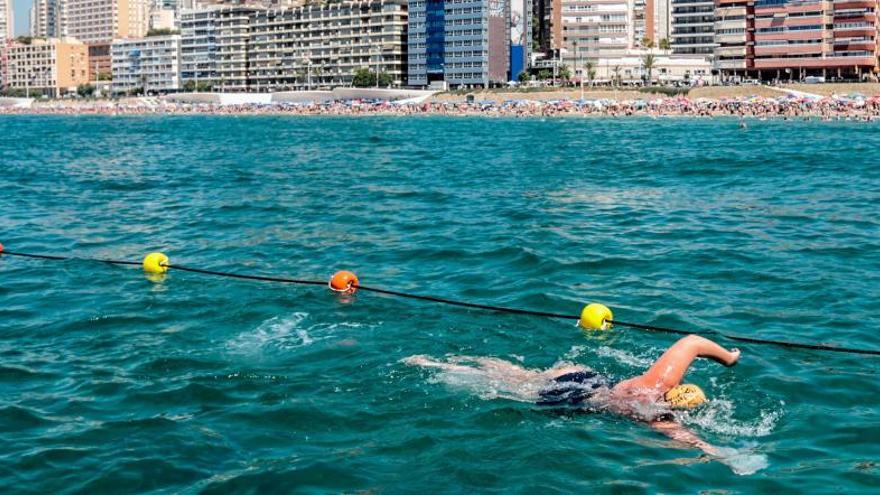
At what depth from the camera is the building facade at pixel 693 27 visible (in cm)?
15250

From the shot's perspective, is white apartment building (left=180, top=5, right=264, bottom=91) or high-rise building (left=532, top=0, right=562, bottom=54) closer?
high-rise building (left=532, top=0, right=562, bottom=54)

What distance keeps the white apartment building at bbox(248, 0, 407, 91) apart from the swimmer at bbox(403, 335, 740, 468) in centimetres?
15949

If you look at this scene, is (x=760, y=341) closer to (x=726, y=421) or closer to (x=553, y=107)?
(x=726, y=421)

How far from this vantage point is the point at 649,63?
460ft

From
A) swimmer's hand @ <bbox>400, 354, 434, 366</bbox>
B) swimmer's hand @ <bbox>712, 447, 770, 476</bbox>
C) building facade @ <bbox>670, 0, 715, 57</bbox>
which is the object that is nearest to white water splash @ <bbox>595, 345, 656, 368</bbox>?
swimmer's hand @ <bbox>400, 354, 434, 366</bbox>

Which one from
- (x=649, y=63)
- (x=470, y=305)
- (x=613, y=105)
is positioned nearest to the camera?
(x=470, y=305)

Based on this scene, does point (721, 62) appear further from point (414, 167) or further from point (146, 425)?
point (146, 425)

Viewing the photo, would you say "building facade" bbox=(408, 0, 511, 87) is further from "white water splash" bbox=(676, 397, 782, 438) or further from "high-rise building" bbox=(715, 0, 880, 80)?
"white water splash" bbox=(676, 397, 782, 438)

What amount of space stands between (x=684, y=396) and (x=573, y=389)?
1117 mm

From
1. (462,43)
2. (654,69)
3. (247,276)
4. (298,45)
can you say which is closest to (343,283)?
(247,276)

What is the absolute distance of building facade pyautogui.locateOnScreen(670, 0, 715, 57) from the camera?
152 meters

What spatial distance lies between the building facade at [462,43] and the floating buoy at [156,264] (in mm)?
142122

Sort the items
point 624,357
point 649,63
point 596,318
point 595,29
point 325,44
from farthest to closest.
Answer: point 325,44 < point 595,29 < point 649,63 < point 596,318 < point 624,357

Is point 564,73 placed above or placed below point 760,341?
above
